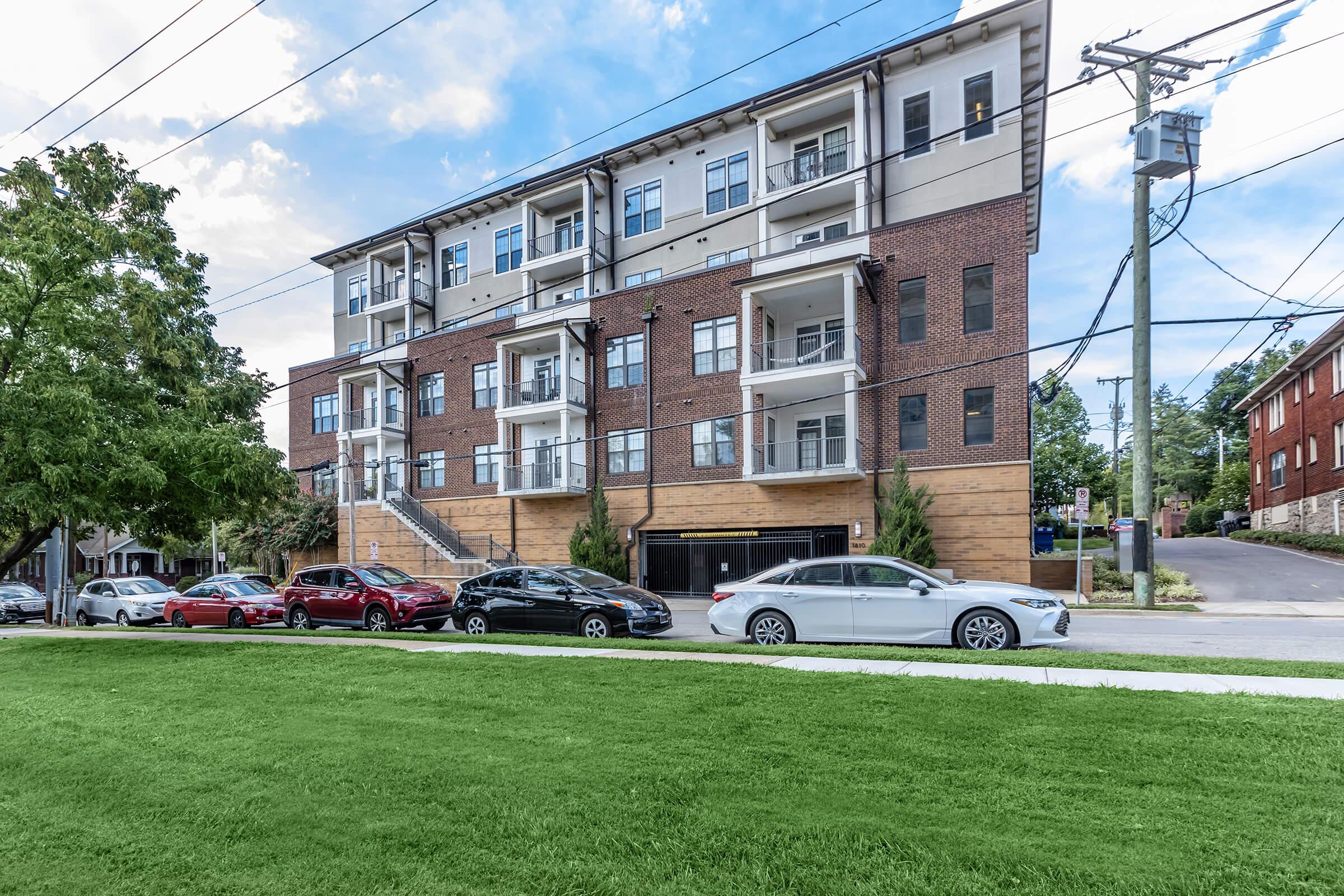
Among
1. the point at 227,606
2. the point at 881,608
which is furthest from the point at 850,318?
the point at 227,606

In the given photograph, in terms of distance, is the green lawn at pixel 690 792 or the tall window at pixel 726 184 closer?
the green lawn at pixel 690 792

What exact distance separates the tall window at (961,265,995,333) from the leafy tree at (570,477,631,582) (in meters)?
13.8

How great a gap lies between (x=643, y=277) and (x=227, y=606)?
19.1 m

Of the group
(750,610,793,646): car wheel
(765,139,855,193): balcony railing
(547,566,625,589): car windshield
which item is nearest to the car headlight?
(750,610,793,646): car wheel

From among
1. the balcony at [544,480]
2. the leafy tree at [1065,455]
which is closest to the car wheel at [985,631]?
the balcony at [544,480]

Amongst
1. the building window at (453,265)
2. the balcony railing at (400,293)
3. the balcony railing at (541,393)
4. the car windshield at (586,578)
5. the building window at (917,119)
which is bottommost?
the car windshield at (586,578)

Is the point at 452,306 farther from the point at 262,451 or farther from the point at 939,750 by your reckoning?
the point at 939,750

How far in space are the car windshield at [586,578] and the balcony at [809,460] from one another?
991 centimetres

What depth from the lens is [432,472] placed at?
3488 cm

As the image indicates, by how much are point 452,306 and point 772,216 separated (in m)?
17.2

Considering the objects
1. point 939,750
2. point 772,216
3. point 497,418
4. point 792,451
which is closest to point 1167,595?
point 792,451

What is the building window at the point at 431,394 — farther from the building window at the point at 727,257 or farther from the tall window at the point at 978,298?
the tall window at the point at 978,298

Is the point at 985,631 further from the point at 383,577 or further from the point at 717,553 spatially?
the point at 717,553

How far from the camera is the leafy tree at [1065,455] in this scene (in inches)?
2026
